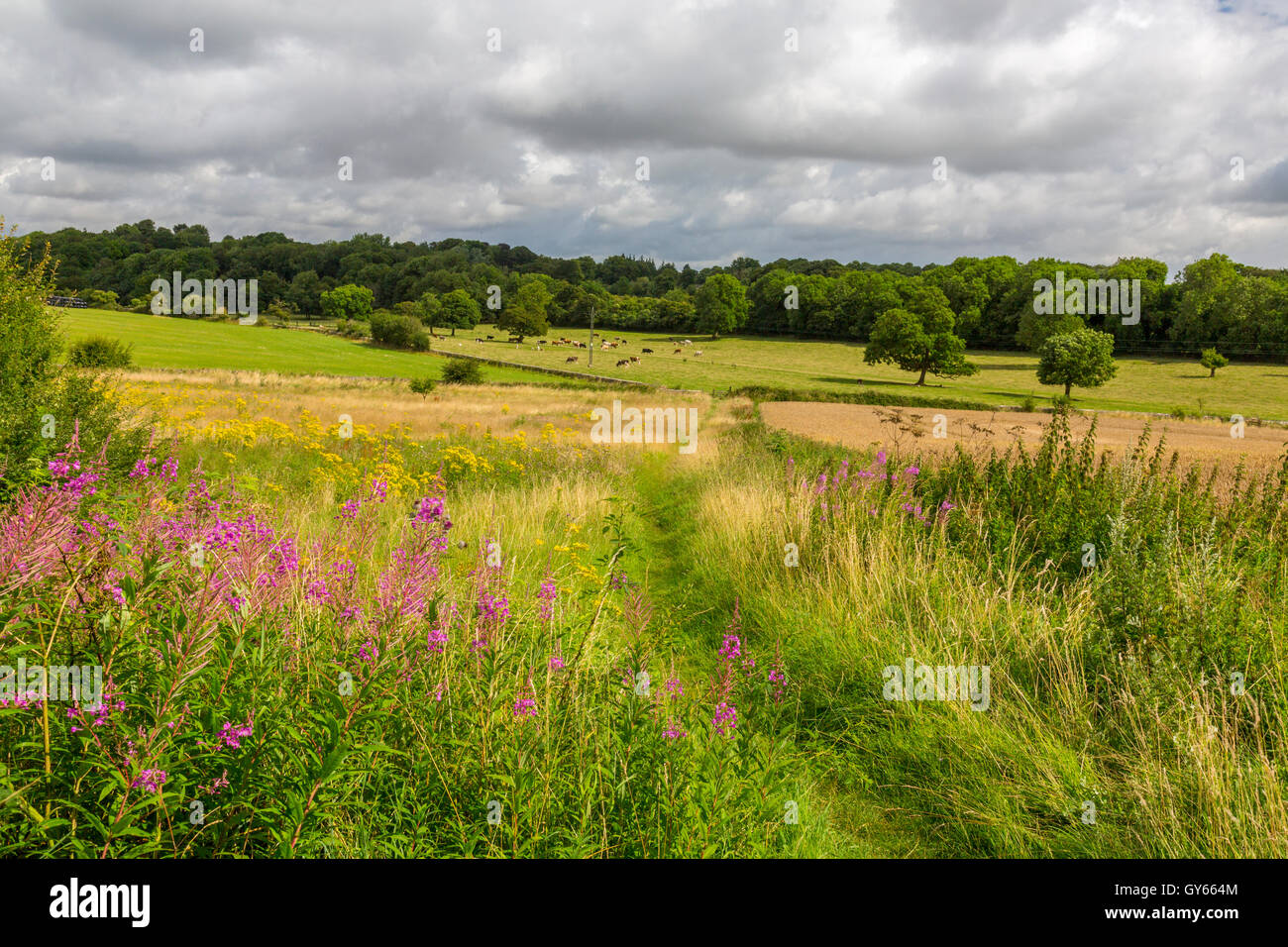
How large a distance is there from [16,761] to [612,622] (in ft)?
11.9

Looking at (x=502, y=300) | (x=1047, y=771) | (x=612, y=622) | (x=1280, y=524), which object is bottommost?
(x=1047, y=771)

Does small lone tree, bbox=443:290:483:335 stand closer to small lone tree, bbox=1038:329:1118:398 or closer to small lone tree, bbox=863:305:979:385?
small lone tree, bbox=863:305:979:385

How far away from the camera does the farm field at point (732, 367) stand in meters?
58.9

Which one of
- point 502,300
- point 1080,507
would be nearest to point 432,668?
point 1080,507

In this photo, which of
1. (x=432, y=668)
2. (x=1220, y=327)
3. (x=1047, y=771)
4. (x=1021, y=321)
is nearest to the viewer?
(x=432, y=668)

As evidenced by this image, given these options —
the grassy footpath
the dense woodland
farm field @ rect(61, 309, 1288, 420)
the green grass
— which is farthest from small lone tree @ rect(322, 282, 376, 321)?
the grassy footpath

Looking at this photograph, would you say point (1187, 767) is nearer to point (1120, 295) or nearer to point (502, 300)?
point (1120, 295)

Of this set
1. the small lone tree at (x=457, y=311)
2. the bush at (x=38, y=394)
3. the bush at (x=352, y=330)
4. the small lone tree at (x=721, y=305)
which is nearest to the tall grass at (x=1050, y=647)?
the bush at (x=38, y=394)

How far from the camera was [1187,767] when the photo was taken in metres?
3.76

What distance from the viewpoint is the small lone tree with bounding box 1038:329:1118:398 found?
193 ft

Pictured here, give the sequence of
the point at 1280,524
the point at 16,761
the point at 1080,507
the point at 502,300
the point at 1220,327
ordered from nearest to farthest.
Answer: the point at 16,761
the point at 1280,524
the point at 1080,507
the point at 1220,327
the point at 502,300

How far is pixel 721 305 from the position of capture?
113 metres

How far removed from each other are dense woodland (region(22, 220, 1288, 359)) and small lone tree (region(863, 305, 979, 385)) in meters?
4.76

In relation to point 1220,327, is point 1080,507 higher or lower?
lower
